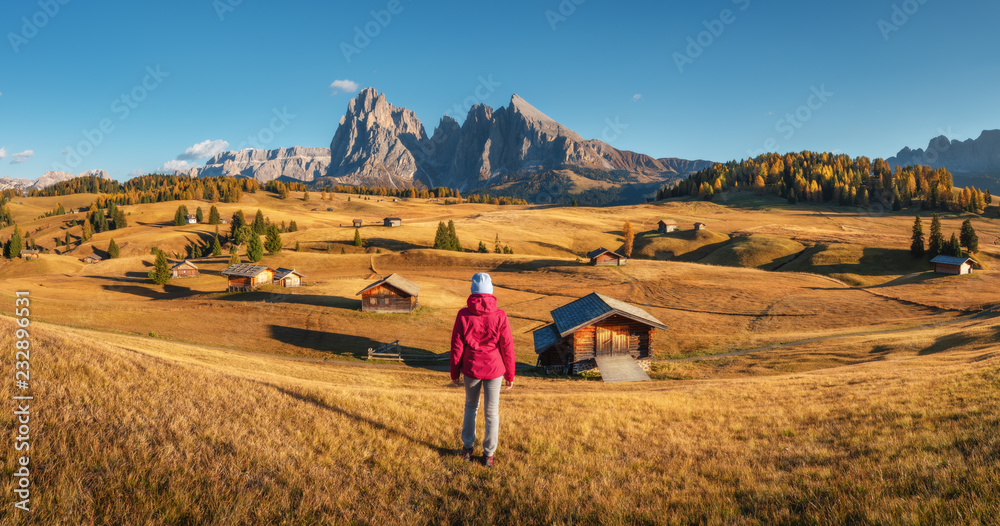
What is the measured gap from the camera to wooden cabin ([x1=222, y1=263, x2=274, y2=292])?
227 feet

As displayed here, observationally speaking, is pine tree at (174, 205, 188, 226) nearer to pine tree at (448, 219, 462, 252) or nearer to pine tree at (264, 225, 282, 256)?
pine tree at (264, 225, 282, 256)

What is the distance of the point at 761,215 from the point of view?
488ft

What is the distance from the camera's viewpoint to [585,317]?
108 feet

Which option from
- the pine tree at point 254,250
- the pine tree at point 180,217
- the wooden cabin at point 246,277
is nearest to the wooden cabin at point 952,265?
the wooden cabin at point 246,277

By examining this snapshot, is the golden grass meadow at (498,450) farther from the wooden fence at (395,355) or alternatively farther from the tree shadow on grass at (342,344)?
the wooden fence at (395,355)

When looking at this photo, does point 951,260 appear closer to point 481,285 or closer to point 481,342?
point 481,285

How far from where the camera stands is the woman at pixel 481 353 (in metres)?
7.64

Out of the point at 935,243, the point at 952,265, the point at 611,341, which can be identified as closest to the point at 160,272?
the point at 611,341

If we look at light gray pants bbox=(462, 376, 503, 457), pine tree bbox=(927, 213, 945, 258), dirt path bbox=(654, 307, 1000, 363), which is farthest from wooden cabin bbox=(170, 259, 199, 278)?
pine tree bbox=(927, 213, 945, 258)

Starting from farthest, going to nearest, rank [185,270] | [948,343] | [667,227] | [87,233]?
[87,233], [667,227], [185,270], [948,343]

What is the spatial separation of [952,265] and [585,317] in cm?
7321

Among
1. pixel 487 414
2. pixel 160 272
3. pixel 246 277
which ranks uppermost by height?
pixel 487 414

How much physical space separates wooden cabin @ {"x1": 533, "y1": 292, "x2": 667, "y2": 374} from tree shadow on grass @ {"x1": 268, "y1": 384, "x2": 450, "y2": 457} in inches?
912

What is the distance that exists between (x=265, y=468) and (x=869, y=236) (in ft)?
437
